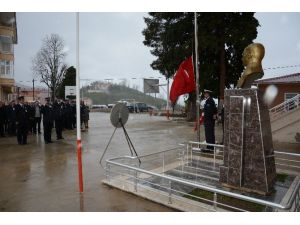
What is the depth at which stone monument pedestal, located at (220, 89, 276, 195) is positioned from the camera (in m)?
5.66

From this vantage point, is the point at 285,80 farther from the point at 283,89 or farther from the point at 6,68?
the point at 6,68

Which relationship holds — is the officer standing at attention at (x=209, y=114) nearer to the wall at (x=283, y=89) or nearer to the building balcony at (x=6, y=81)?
the wall at (x=283, y=89)

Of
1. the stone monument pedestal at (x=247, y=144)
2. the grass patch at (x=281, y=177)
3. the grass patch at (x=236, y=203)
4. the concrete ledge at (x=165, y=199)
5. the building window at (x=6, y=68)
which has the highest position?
the building window at (x=6, y=68)

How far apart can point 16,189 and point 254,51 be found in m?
5.43

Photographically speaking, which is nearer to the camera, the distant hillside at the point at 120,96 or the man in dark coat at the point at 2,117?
the man in dark coat at the point at 2,117

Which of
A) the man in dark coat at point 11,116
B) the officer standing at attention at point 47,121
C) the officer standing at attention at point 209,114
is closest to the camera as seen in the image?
the officer standing at attention at point 209,114

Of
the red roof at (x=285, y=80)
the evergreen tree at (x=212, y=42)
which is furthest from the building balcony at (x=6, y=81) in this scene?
the red roof at (x=285, y=80)

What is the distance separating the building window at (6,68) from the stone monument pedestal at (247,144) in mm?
24639

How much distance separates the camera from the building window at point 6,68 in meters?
26.0

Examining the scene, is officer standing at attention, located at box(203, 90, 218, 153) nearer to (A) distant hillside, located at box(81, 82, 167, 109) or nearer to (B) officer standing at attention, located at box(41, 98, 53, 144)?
(B) officer standing at attention, located at box(41, 98, 53, 144)

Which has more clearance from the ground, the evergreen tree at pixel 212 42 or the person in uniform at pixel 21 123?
the evergreen tree at pixel 212 42

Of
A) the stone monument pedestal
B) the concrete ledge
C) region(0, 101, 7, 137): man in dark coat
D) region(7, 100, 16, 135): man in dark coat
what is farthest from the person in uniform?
the stone monument pedestal

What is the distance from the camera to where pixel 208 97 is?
927cm
